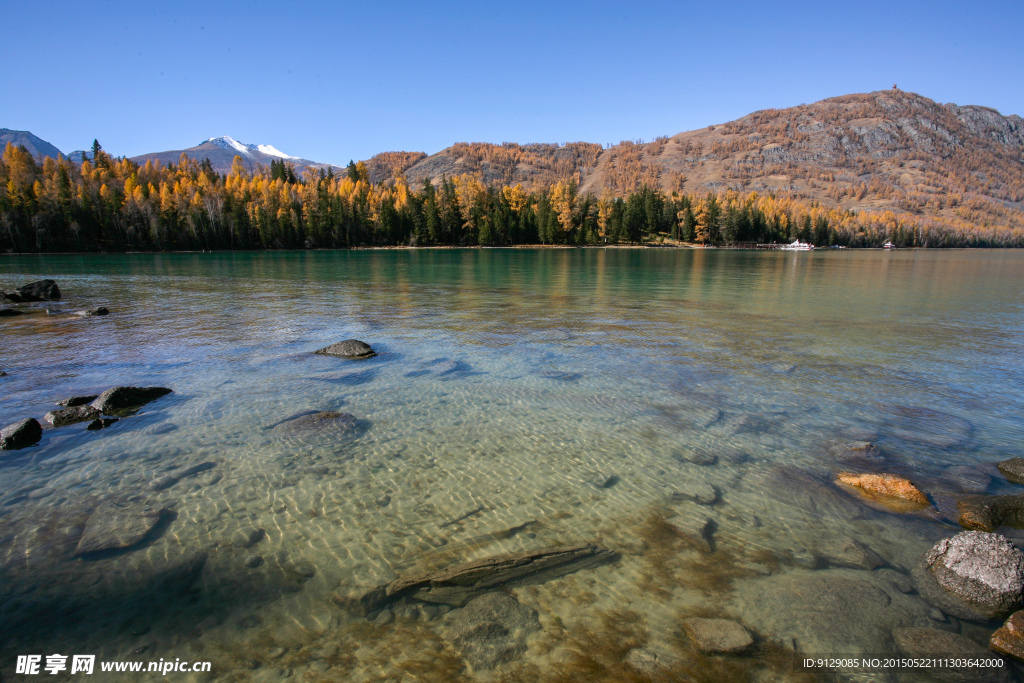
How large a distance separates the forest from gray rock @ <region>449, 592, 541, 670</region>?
122m

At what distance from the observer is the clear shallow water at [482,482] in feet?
14.3

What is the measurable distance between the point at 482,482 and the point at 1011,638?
580cm

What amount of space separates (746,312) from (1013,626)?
21.1 metres

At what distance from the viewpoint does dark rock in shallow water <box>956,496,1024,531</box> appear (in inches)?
234

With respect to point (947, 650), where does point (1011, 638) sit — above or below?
above

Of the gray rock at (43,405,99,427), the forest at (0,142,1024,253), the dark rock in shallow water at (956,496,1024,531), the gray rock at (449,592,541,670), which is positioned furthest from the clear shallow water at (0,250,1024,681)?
the forest at (0,142,1024,253)

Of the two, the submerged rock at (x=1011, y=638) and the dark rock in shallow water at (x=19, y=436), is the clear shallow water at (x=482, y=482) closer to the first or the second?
the submerged rock at (x=1011, y=638)

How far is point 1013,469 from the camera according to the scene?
23.9 ft

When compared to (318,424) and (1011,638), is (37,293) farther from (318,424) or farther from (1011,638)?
(1011,638)

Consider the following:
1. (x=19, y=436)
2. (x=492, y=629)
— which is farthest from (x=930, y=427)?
(x=19, y=436)

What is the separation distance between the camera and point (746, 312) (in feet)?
77.4

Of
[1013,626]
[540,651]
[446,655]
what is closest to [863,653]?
[1013,626]

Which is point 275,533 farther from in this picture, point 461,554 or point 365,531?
point 461,554

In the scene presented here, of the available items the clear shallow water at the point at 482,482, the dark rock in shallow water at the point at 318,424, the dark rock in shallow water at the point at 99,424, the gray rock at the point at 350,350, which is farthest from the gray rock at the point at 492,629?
the gray rock at the point at 350,350
